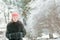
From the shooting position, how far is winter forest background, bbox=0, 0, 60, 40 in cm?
355

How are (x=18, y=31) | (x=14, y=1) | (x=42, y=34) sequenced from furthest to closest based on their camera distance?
(x=14, y=1), (x=42, y=34), (x=18, y=31)

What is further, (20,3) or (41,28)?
(20,3)

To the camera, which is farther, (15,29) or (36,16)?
(36,16)

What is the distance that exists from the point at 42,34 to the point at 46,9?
1.60ft

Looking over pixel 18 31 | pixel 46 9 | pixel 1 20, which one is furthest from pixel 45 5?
pixel 18 31

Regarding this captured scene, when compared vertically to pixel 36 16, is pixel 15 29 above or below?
below

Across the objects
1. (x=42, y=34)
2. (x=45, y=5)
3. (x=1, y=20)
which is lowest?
(x=42, y=34)

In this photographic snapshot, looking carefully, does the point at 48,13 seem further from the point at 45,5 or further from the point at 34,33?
the point at 34,33

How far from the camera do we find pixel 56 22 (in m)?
3.59

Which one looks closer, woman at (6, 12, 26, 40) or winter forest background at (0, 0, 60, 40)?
woman at (6, 12, 26, 40)

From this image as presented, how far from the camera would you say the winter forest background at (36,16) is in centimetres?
355

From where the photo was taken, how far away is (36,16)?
372cm

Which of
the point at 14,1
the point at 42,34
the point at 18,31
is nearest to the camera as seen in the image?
the point at 18,31

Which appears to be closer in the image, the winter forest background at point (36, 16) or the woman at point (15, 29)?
the woman at point (15, 29)
